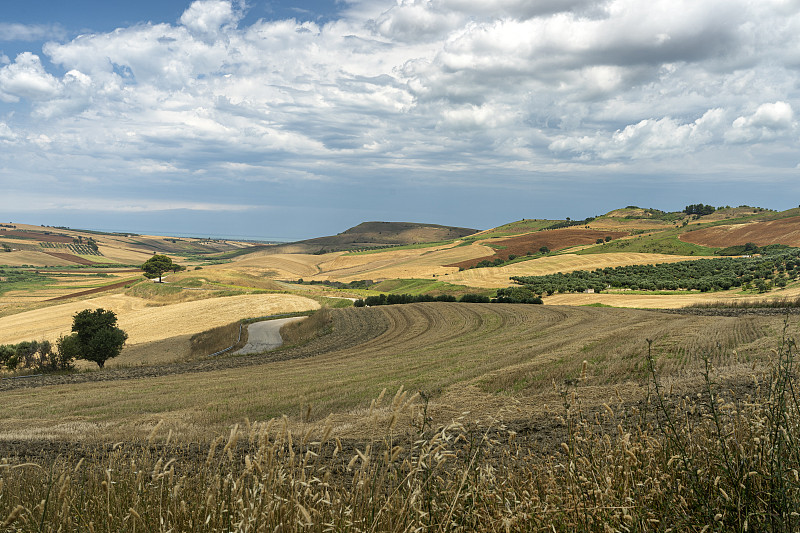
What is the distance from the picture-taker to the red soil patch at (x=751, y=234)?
78438mm

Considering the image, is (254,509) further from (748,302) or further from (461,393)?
(748,302)

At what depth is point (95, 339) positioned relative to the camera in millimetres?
40844

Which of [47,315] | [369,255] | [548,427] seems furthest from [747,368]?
[369,255]

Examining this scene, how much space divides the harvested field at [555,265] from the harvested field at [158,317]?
28577 mm

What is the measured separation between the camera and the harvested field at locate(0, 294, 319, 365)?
5300cm

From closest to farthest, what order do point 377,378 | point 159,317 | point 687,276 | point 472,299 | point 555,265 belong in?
point 377,378 → point 159,317 → point 472,299 → point 687,276 → point 555,265

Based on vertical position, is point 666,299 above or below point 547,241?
below

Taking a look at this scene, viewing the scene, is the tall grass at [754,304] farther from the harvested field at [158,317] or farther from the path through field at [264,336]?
the harvested field at [158,317]

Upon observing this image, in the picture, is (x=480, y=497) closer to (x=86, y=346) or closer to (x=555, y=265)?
(x=86, y=346)

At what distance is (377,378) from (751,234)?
8915 cm

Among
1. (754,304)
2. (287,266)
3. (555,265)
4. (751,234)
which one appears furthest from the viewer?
(287,266)

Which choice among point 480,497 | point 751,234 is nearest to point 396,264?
point 751,234

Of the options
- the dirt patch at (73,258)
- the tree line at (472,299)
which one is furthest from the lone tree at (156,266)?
the dirt patch at (73,258)

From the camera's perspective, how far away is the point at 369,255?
144625mm
